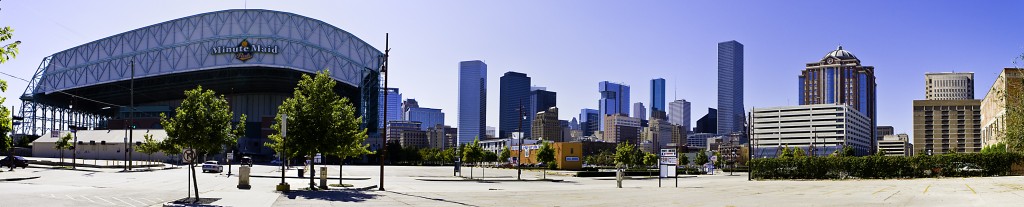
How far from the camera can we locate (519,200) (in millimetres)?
31656

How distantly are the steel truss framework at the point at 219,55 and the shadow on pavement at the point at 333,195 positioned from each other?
329 feet

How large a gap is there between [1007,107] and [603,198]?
22.6 meters

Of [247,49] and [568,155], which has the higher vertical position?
[247,49]

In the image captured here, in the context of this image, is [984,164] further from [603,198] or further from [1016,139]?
[603,198]

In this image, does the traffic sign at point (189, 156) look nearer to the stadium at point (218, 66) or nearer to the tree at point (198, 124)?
the tree at point (198, 124)

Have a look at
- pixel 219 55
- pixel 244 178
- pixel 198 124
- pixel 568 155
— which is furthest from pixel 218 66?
pixel 198 124

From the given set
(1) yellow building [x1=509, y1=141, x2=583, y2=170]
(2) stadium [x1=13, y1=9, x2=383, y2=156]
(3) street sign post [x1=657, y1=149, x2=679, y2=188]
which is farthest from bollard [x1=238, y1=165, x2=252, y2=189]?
(2) stadium [x1=13, y1=9, x2=383, y2=156]

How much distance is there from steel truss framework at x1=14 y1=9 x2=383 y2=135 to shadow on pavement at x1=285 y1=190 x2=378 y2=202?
3944 inches

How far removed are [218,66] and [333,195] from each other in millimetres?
108236

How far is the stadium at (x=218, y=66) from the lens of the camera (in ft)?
434

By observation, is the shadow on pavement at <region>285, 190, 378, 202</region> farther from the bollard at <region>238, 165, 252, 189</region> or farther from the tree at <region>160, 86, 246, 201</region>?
the bollard at <region>238, 165, 252, 189</region>

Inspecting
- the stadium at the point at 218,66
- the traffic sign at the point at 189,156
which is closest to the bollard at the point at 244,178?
the traffic sign at the point at 189,156

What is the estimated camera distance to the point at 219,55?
132m

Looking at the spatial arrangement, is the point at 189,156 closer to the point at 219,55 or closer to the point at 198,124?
the point at 198,124
